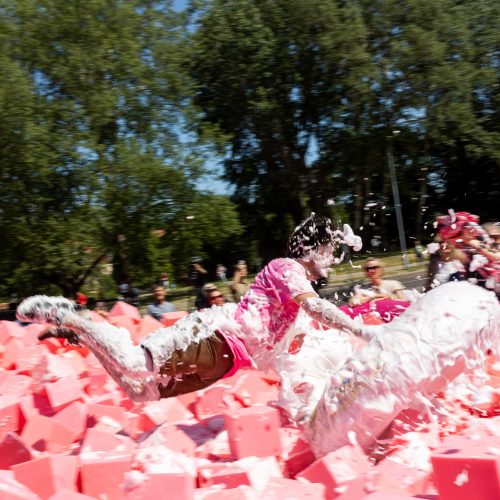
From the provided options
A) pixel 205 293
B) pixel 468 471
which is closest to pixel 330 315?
pixel 468 471

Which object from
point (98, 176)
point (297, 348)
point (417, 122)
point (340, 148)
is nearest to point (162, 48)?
point (98, 176)

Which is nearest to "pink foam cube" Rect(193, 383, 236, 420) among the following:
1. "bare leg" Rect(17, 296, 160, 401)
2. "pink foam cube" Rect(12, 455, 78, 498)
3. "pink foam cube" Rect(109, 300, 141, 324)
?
"bare leg" Rect(17, 296, 160, 401)

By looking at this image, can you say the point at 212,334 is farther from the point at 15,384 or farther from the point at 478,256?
the point at 478,256

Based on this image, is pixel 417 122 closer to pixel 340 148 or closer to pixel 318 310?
pixel 340 148

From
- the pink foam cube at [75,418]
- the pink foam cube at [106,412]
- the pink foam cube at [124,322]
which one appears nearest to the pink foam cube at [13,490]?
the pink foam cube at [75,418]

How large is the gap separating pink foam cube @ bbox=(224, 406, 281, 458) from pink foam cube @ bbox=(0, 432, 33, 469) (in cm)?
88

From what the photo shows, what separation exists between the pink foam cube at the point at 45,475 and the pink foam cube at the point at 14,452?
42 centimetres

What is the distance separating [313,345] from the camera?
11.5ft

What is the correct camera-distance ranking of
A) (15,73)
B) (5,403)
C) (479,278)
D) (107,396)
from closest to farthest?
(5,403) < (107,396) < (479,278) < (15,73)

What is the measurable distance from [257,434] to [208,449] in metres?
0.31

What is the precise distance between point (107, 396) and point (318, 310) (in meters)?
1.29

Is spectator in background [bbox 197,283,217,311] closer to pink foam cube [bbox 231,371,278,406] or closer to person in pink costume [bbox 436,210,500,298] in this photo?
person in pink costume [bbox 436,210,500,298]

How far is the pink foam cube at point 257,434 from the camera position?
278 cm

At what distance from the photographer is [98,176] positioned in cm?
1573
